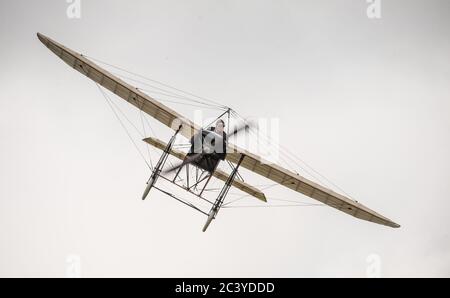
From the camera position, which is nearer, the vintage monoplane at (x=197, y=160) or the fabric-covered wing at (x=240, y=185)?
the vintage monoplane at (x=197, y=160)

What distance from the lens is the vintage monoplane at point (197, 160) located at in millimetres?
18797

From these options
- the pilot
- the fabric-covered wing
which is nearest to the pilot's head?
the pilot

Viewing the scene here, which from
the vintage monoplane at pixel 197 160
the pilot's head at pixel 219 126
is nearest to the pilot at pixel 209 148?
the vintage monoplane at pixel 197 160

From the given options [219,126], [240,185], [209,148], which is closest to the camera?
[209,148]

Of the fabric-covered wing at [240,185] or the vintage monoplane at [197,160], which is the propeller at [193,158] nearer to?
the vintage monoplane at [197,160]

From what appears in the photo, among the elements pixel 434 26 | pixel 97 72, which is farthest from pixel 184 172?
pixel 434 26

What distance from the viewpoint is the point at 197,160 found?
746 inches

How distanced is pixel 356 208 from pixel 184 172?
7.56 m

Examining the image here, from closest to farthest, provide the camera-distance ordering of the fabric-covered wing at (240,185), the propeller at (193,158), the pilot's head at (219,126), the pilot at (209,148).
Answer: the propeller at (193,158) → the pilot at (209,148) → the pilot's head at (219,126) → the fabric-covered wing at (240,185)

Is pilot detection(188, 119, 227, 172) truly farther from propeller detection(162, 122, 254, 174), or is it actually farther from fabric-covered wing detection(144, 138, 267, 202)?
fabric-covered wing detection(144, 138, 267, 202)

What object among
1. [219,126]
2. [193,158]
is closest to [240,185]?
[219,126]

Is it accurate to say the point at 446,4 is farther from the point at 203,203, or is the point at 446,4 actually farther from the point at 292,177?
the point at 292,177

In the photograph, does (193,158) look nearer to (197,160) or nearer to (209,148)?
(197,160)

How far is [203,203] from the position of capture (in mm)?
29859
